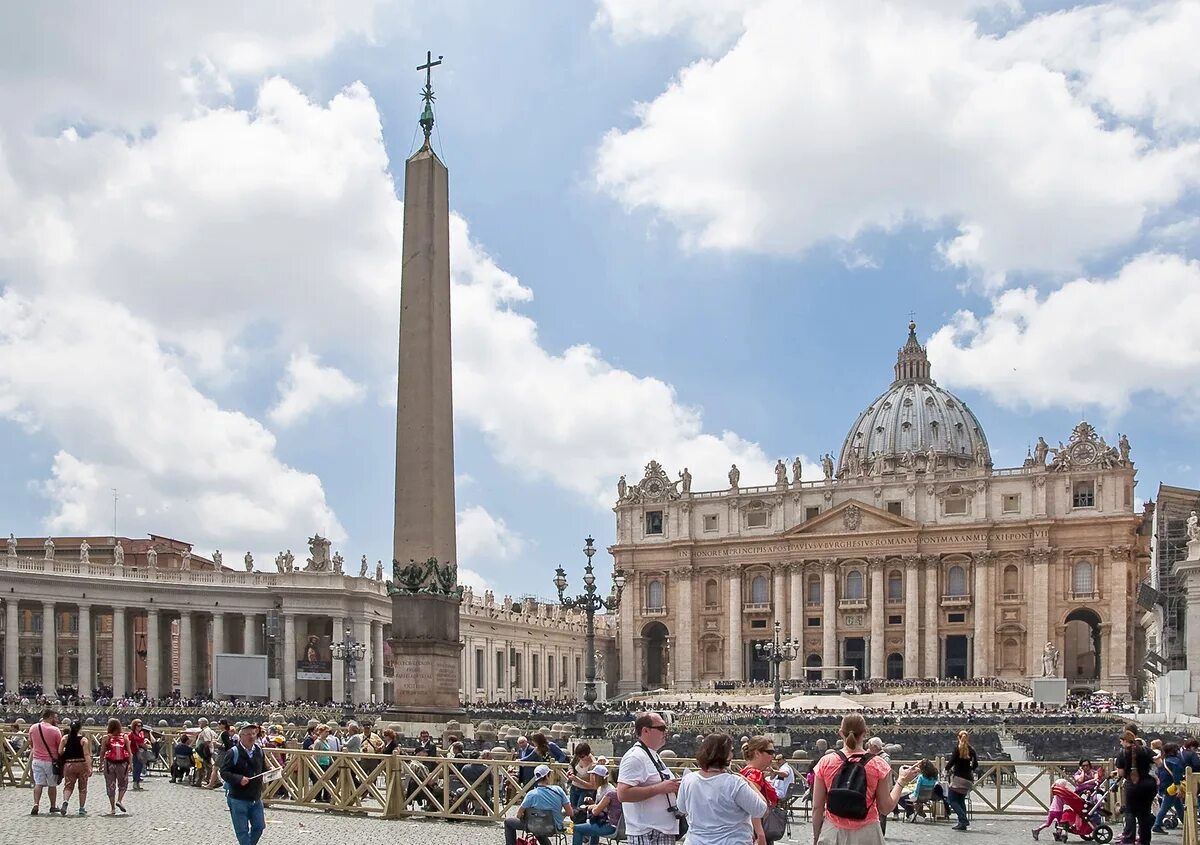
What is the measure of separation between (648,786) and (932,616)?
8798cm

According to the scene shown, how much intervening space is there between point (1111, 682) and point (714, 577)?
28.8 metres

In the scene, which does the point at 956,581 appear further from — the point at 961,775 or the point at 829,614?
the point at 961,775

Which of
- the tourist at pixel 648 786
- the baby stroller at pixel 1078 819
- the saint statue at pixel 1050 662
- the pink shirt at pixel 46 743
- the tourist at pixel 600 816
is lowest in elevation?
the saint statue at pixel 1050 662

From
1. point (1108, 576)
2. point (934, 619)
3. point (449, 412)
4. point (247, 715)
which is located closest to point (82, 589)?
point (247, 715)

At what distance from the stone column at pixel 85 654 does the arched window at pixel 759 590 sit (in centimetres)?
5124

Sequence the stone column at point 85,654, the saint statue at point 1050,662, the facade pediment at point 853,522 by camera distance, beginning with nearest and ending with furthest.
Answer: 1. the stone column at point 85,654
2. the saint statue at point 1050,662
3. the facade pediment at point 853,522

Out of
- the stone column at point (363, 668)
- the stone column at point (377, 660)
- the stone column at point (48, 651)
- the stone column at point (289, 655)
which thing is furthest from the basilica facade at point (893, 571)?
the stone column at point (48, 651)

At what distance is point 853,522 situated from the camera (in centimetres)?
9531

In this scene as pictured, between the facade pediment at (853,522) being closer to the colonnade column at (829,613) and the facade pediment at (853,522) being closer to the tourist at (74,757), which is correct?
the colonnade column at (829,613)

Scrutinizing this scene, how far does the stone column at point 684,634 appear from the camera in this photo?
99562 mm

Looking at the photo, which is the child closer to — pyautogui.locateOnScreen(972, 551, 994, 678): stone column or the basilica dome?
pyautogui.locateOnScreen(972, 551, 994, 678): stone column

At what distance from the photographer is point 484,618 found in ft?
280

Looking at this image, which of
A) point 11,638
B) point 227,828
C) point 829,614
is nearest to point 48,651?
point 11,638

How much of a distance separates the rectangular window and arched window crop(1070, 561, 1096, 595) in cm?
3031
